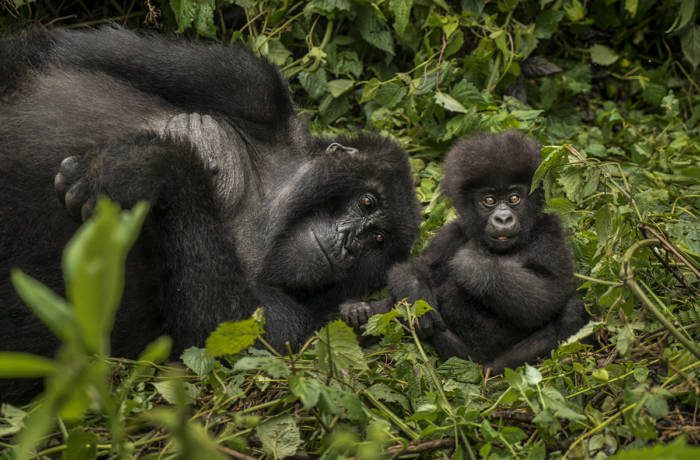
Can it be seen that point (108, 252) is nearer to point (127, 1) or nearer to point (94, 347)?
point (94, 347)

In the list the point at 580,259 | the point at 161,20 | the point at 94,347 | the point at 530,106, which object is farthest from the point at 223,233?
the point at 530,106

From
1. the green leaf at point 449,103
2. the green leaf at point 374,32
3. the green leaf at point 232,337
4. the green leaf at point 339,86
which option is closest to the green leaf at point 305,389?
the green leaf at point 232,337

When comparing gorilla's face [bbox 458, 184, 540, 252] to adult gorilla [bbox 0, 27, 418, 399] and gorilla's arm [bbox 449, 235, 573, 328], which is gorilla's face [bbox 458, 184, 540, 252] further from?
adult gorilla [bbox 0, 27, 418, 399]

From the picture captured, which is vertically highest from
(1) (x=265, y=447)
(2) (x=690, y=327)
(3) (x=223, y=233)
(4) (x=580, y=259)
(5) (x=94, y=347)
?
(5) (x=94, y=347)

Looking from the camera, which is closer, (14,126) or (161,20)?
(14,126)

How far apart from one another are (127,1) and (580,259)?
2.95 m

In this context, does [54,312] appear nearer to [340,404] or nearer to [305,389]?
[305,389]

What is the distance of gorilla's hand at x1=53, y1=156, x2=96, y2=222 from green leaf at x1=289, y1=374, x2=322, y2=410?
1010mm

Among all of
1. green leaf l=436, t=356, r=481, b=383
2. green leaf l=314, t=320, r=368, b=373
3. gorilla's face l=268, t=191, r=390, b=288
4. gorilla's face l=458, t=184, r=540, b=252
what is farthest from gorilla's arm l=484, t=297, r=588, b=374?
green leaf l=314, t=320, r=368, b=373

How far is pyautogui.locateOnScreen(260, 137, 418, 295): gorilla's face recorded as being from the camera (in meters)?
3.21

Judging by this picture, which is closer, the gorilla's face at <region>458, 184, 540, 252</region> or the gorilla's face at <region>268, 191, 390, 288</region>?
the gorilla's face at <region>458, 184, 540, 252</region>

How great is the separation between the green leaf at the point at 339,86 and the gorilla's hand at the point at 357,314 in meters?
1.60

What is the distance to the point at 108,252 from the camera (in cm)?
95

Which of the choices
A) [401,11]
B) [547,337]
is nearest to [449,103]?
[401,11]
